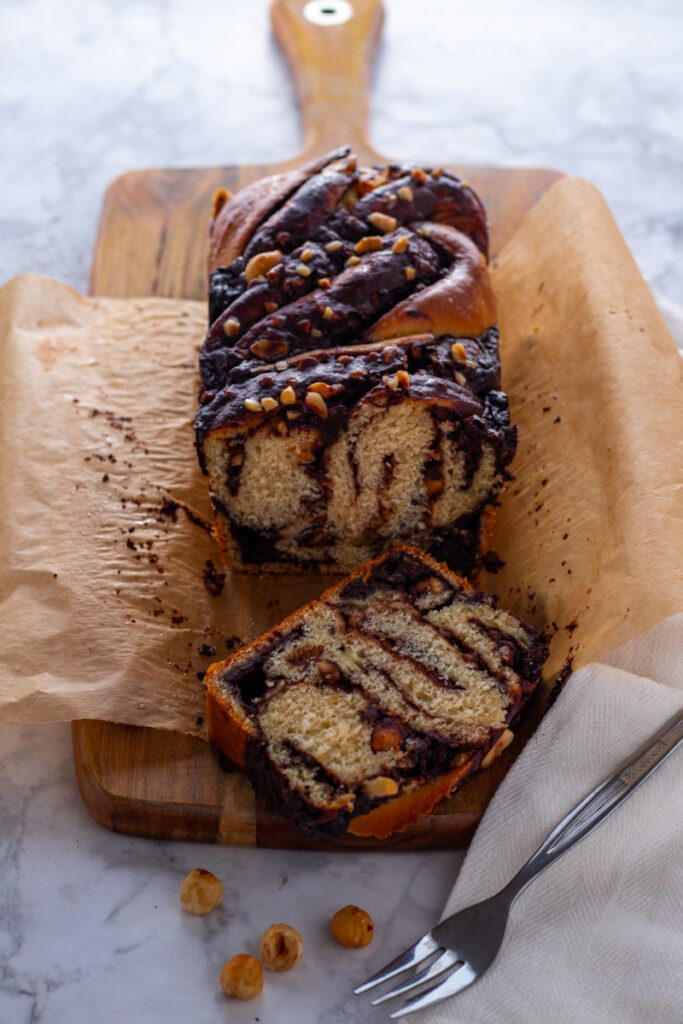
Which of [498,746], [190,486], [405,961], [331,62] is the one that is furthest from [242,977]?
[331,62]

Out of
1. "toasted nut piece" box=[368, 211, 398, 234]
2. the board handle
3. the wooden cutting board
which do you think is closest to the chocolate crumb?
the wooden cutting board

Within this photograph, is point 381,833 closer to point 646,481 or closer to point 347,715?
point 347,715

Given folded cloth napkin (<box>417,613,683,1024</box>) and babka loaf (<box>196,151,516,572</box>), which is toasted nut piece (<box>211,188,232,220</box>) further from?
folded cloth napkin (<box>417,613,683,1024</box>)

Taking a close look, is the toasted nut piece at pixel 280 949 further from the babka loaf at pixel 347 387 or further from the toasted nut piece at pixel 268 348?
the toasted nut piece at pixel 268 348

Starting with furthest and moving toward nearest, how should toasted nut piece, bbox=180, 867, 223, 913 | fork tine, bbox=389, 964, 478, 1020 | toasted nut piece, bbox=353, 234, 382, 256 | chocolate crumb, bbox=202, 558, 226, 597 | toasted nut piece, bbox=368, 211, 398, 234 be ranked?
toasted nut piece, bbox=368, 211, 398, 234 → toasted nut piece, bbox=353, 234, 382, 256 → chocolate crumb, bbox=202, 558, 226, 597 → toasted nut piece, bbox=180, 867, 223, 913 → fork tine, bbox=389, 964, 478, 1020

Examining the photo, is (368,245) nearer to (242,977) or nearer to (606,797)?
(606,797)

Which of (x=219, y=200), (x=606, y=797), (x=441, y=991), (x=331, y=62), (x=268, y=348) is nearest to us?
(x=441, y=991)

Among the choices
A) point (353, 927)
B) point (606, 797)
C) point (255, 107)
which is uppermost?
point (255, 107)
